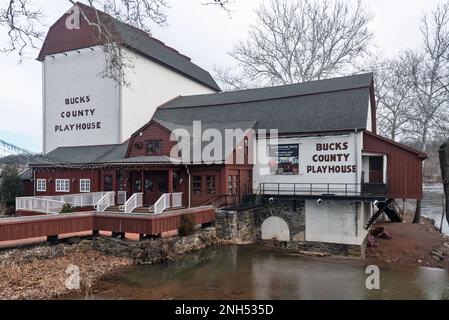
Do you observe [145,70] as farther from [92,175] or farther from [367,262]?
[367,262]

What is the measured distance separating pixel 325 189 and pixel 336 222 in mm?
1867

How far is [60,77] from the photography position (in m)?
25.1

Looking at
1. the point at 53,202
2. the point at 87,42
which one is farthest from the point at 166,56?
the point at 53,202

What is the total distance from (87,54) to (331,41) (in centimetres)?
2177

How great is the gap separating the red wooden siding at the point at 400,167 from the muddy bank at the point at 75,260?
9475 millimetres

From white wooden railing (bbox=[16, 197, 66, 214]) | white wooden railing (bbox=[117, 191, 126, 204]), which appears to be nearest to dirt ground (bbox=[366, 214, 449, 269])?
white wooden railing (bbox=[117, 191, 126, 204])

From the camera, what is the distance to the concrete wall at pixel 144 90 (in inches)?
911

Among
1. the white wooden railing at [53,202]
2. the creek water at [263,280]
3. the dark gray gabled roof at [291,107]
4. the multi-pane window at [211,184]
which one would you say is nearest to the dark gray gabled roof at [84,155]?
the white wooden railing at [53,202]

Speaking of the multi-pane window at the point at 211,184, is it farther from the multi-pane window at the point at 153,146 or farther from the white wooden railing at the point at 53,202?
the white wooden railing at the point at 53,202

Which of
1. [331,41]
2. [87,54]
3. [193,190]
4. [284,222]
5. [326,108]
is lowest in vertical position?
[284,222]

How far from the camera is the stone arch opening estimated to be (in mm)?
17656

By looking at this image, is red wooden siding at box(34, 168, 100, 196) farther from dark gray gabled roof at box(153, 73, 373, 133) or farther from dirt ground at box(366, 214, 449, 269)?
dirt ground at box(366, 214, 449, 269)
